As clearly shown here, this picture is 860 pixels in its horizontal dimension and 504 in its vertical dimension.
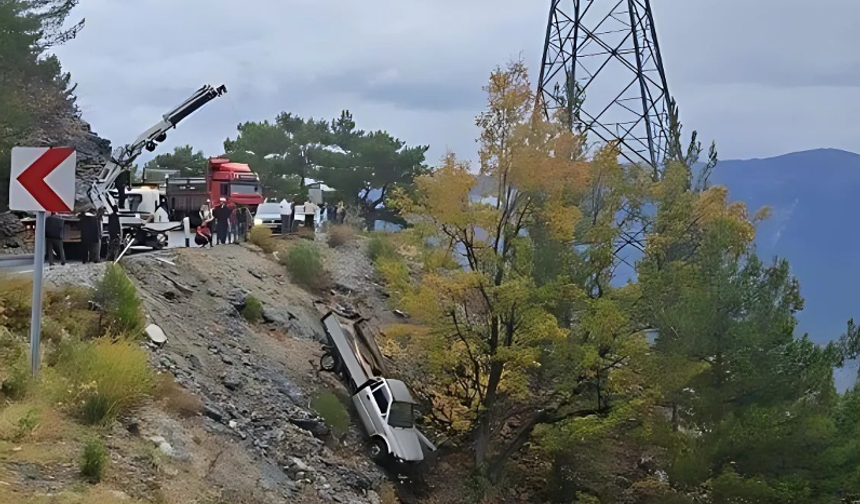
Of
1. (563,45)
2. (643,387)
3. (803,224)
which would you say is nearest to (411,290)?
(643,387)

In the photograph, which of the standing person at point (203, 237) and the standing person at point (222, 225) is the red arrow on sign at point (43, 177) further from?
the standing person at point (222, 225)

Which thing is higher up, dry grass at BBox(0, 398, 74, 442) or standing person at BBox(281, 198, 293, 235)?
standing person at BBox(281, 198, 293, 235)

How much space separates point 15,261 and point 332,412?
9129mm

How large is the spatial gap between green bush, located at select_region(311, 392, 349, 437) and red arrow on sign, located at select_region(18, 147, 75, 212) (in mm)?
10652

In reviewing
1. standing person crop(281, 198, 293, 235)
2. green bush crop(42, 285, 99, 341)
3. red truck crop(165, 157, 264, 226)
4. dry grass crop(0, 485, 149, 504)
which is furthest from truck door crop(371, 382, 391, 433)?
red truck crop(165, 157, 264, 226)

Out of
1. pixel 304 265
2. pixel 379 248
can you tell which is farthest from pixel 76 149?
pixel 379 248

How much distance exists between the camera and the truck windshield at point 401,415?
64.3 feet

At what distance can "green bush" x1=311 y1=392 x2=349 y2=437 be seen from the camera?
61.2 ft

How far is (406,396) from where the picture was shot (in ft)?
66.7

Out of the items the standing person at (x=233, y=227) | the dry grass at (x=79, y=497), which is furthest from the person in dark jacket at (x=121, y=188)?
the dry grass at (x=79, y=497)

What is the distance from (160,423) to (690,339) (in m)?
11.7

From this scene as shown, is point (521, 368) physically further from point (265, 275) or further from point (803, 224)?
point (803, 224)

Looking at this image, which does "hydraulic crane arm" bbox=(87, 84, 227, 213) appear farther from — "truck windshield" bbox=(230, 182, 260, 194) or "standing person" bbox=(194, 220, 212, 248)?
"truck windshield" bbox=(230, 182, 260, 194)

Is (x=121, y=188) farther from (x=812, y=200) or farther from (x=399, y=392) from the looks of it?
(x=812, y=200)
